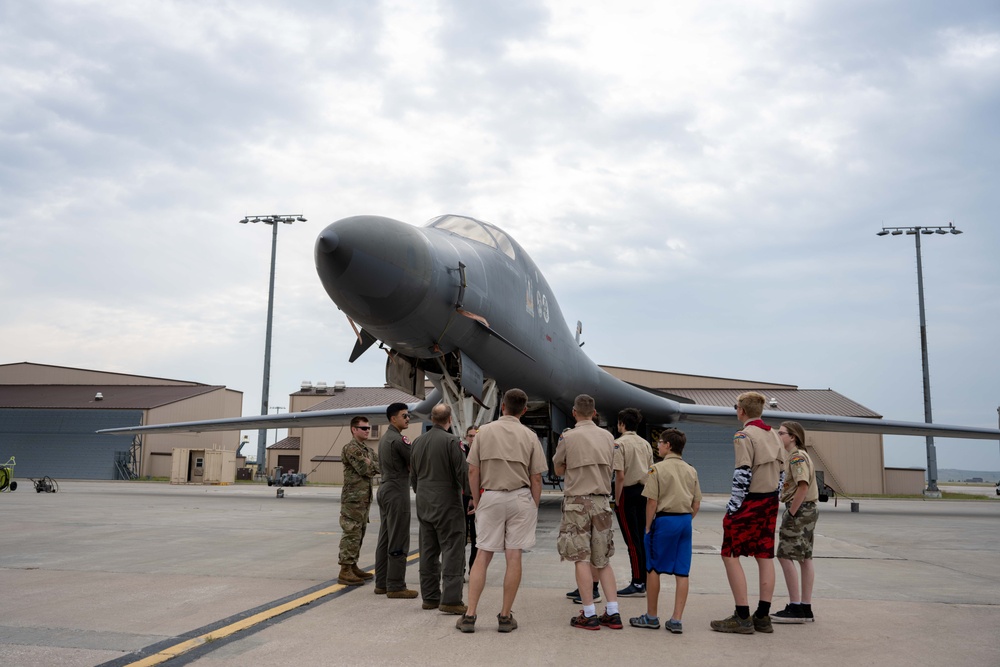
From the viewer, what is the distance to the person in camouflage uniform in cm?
628

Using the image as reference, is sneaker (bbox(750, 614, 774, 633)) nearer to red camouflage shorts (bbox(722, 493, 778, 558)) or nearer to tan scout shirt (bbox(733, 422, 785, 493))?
red camouflage shorts (bbox(722, 493, 778, 558))

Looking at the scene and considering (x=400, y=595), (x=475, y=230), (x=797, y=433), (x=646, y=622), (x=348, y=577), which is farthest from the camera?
(x=475, y=230)

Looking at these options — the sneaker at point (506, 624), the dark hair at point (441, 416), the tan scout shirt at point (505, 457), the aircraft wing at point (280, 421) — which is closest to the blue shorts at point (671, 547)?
the tan scout shirt at point (505, 457)

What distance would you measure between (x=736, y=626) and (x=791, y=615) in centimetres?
60

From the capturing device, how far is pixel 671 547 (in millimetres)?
4980

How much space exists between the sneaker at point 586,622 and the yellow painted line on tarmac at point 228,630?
1992 millimetres

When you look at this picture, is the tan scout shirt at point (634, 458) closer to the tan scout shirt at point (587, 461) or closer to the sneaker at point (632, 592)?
the tan scout shirt at point (587, 461)

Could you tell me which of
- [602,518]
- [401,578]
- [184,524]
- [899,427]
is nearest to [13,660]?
[401,578]

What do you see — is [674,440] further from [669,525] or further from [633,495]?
[633,495]

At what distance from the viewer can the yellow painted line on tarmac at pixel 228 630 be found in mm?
3795

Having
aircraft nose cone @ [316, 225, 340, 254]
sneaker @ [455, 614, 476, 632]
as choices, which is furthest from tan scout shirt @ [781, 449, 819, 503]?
aircraft nose cone @ [316, 225, 340, 254]

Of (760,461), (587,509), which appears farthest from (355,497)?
(760,461)

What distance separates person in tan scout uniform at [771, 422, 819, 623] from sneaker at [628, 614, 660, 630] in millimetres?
914

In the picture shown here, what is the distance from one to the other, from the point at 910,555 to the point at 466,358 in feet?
19.8
